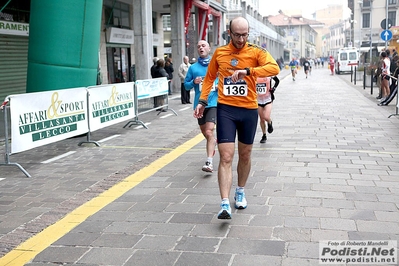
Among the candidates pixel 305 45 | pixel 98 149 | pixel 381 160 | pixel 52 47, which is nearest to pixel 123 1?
pixel 52 47

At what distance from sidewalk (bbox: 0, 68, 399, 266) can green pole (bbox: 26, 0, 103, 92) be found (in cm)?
145

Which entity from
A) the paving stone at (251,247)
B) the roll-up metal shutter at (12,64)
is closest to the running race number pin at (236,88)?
the paving stone at (251,247)

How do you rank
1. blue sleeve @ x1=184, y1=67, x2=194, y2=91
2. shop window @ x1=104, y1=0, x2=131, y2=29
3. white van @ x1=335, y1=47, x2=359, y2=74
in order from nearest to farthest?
blue sleeve @ x1=184, y1=67, x2=194, y2=91
shop window @ x1=104, y1=0, x2=131, y2=29
white van @ x1=335, y1=47, x2=359, y2=74

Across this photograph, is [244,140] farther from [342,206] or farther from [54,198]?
[54,198]

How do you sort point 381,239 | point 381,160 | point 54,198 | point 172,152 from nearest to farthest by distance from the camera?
point 381,239
point 54,198
point 381,160
point 172,152

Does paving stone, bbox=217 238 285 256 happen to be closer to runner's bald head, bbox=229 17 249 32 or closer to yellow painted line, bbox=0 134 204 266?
yellow painted line, bbox=0 134 204 266

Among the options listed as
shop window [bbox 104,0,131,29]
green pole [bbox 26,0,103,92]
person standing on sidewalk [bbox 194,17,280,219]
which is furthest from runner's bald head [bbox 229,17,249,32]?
→ shop window [bbox 104,0,131,29]

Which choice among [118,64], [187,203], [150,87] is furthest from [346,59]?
[187,203]

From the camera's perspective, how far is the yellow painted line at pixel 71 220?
389 centimetres

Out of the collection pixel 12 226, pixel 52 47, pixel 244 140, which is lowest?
pixel 12 226

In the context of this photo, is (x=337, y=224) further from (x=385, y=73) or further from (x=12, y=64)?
(x=12, y=64)

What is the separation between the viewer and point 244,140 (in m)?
4.66

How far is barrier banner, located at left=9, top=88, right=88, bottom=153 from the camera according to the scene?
682 cm

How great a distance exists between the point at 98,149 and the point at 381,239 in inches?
231
